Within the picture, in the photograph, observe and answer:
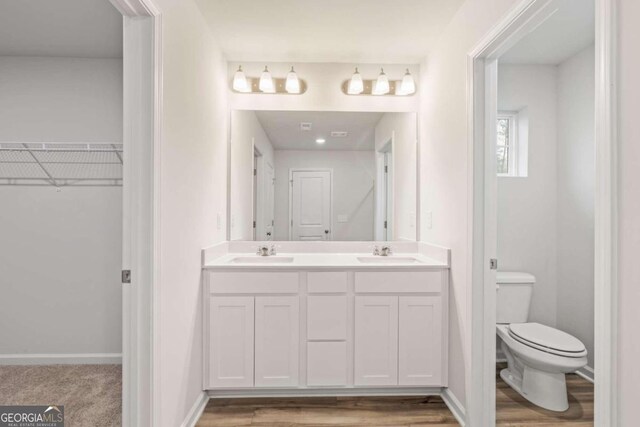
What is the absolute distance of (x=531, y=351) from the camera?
211cm

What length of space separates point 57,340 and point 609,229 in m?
3.56

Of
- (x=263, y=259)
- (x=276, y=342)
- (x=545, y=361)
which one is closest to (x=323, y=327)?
(x=276, y=342)

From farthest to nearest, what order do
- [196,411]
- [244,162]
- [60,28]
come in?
[244,162]
[60,28]
[196,411]

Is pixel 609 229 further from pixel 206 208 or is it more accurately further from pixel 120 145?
pixel 120 145

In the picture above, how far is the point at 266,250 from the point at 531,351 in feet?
6.34

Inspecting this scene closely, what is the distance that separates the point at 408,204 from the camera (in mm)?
2701

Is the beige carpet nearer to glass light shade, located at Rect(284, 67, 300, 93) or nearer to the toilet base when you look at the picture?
glass light shade, located at Rect(284, 67, 300, 93)

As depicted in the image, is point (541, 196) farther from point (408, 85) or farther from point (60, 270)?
point (60, 270)

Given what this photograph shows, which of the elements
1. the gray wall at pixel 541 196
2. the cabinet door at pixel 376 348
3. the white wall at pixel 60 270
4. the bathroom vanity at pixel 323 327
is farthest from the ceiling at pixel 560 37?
the white wall at pixel 60 270

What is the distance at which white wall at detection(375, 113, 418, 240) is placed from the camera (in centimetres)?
270

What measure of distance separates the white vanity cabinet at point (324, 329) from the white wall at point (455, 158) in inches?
6.6

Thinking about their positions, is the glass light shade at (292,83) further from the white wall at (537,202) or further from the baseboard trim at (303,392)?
the baseboard trim at (303,392)

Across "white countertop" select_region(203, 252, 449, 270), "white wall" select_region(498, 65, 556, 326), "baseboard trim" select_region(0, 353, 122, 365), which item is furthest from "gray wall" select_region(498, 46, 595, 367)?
"baseboard trim" select_region(0, 353, 122, 365)

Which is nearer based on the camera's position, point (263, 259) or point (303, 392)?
point (303, 392)
